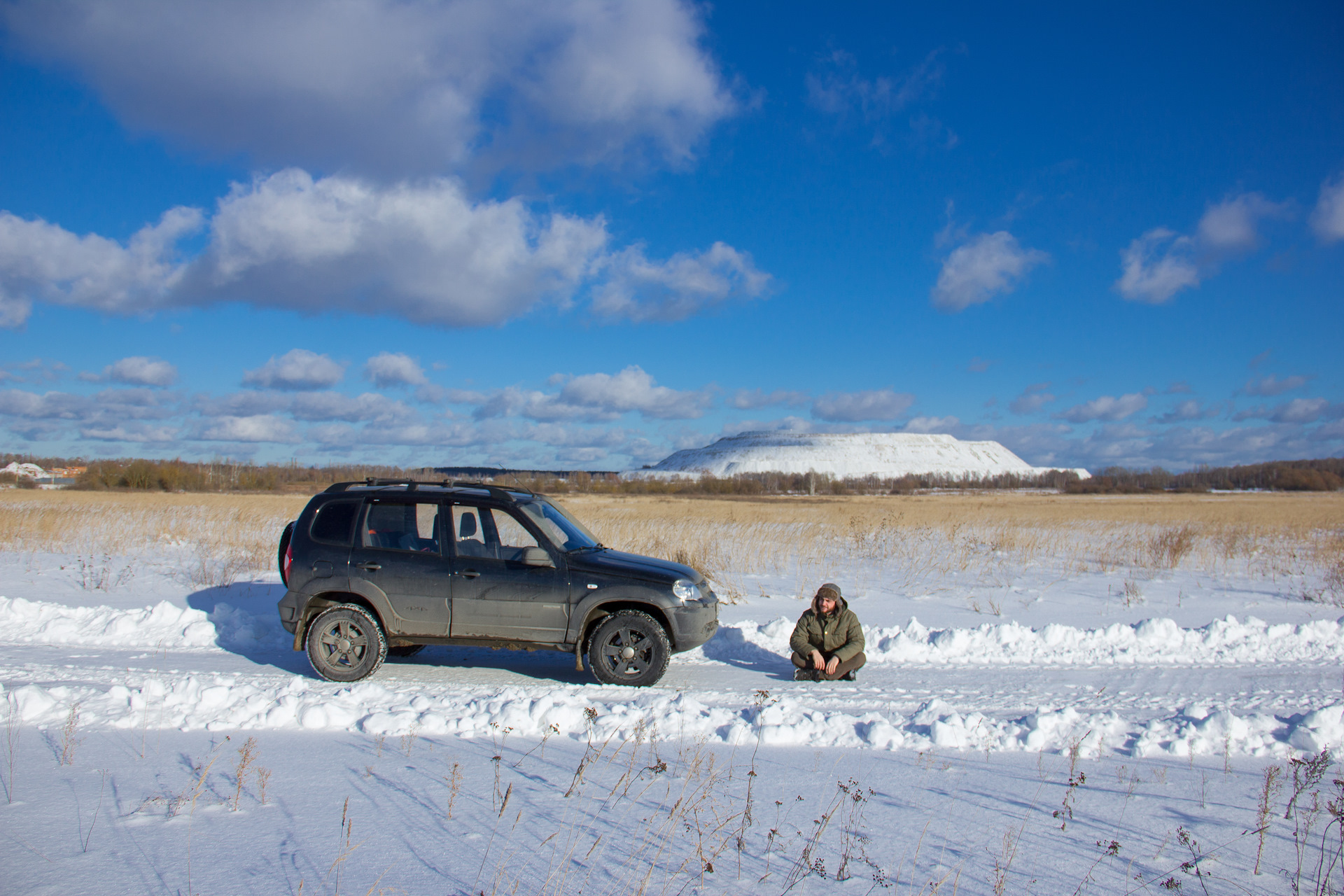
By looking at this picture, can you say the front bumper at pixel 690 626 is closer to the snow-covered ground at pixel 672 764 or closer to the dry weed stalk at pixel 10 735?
the snow-covered ground at pixel 672 764

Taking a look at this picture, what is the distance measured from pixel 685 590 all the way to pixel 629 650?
77cm

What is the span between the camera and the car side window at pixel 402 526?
24.9 feet

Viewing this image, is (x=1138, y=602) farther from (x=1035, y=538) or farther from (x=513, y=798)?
(x=513, y=798)

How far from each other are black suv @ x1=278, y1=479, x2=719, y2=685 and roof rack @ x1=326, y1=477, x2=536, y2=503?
0.05 m

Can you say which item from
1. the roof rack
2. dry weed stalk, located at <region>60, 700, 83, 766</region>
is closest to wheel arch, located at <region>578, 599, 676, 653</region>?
the roof rack

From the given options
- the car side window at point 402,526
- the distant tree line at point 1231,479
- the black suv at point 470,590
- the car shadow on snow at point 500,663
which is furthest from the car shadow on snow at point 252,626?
the distant tree line at point 1231,479

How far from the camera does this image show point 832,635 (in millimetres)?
7602

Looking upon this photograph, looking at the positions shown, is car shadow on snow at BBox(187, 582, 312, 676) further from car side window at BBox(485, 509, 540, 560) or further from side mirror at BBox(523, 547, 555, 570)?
side mirror at BBox(523, 547, 555, 570)

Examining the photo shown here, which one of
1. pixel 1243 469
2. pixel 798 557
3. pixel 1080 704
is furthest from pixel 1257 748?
pixel 1243 469

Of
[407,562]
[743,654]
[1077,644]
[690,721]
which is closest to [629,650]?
[690,721]

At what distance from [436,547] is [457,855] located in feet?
13.7

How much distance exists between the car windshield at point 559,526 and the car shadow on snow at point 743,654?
186 cm

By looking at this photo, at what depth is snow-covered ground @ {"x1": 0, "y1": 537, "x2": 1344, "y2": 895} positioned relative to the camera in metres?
3.64

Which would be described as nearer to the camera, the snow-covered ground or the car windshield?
the snow-covered ground
